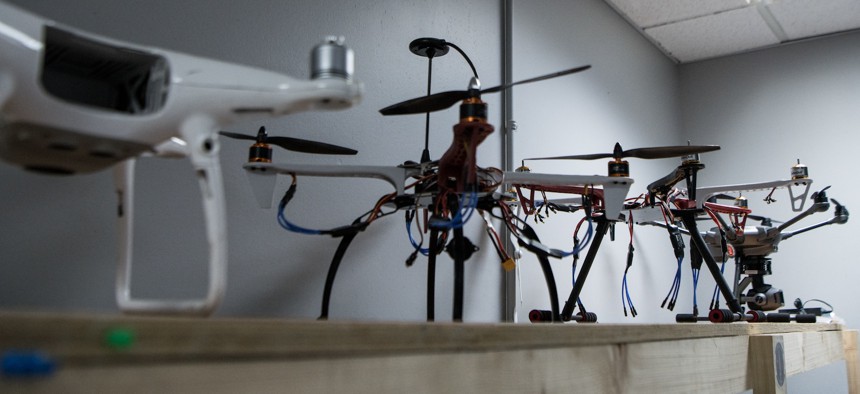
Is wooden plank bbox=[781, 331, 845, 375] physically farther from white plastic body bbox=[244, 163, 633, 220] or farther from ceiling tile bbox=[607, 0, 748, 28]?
ceiling tile bbox=[607, 0, 748, 28]

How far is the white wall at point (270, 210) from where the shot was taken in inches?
34.2

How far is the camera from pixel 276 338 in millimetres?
366

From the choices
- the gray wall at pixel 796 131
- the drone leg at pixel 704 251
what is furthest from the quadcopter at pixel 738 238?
the gray wall at pixel 796 131

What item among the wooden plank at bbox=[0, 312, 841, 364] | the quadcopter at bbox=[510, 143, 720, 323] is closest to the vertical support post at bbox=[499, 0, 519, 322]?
the quadcopter at bbox=[510, 143, 720, 323]

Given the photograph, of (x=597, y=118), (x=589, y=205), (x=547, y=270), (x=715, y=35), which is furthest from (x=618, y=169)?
(x=715, y=35)

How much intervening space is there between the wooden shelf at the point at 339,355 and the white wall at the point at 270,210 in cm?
61

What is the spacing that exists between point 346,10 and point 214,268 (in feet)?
3.19

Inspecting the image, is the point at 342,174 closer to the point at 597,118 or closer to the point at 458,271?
the point at 458,271

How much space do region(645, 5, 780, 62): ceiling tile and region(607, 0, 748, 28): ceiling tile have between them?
5cm

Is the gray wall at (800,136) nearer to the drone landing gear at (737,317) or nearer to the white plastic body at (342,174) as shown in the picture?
the drone landing gear at (737,317)

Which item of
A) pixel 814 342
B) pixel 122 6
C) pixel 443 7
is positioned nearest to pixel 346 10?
pixel 443 7

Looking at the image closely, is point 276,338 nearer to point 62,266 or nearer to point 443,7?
point 62,266

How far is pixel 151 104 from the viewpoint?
20.5 inches

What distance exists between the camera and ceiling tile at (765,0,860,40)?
2547mm
